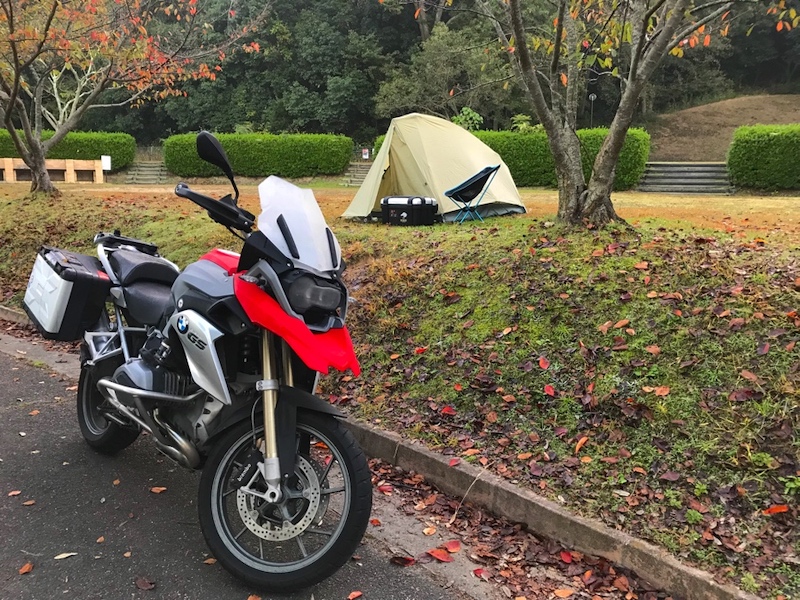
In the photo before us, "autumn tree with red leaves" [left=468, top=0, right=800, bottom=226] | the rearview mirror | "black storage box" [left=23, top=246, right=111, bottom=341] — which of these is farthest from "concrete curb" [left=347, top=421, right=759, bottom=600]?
"autumn tree with red leaves" [left=468, top=0, right=800, bottom=226]

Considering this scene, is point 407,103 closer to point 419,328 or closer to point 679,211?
point 679,211

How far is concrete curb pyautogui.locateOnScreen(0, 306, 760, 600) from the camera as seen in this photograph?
2.52 metres

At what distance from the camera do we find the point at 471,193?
9062 mm

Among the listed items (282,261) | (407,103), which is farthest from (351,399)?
(407,103)

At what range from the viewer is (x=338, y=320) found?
2395mm

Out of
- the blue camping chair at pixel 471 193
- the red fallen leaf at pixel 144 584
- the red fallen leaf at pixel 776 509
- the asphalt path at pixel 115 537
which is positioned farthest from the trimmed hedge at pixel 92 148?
the red fallen leaf at pixel 776 509

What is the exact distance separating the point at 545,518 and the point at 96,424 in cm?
268

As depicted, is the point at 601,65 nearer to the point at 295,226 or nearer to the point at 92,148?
the point at 295,226

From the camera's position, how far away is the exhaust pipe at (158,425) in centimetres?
271

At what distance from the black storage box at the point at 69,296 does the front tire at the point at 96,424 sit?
0.27 m

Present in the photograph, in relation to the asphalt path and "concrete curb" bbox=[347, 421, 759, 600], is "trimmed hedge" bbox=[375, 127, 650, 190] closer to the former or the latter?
"concrete curb" bbox=[347, 421, 759, 600]

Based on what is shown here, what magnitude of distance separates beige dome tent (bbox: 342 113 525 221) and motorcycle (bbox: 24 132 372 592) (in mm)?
7257

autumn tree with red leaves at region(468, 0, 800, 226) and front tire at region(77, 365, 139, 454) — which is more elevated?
autumn tree with red leaves at region(468, 0, 800, 226)

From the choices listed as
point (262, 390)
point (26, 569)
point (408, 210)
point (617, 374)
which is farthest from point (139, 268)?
point (408, 210)
